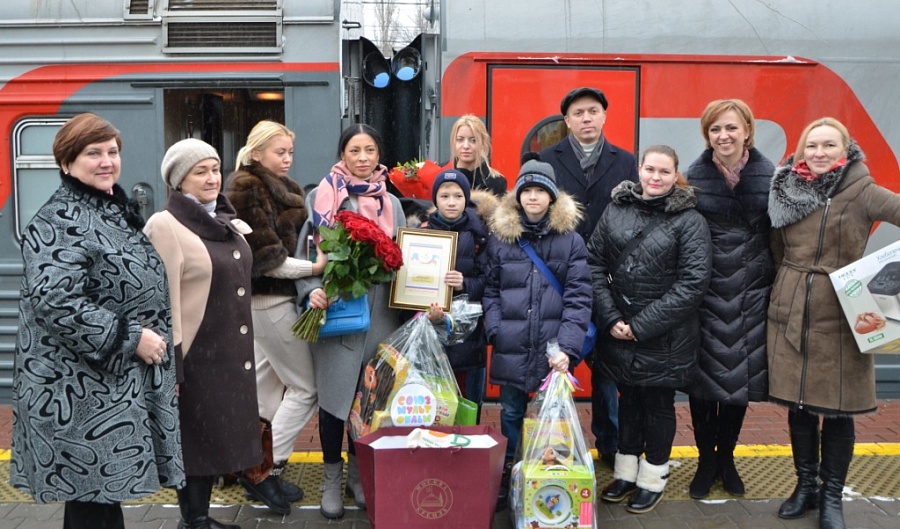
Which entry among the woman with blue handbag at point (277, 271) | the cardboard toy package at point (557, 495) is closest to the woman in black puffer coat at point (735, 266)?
the cardboard toy package at point (557, 495)

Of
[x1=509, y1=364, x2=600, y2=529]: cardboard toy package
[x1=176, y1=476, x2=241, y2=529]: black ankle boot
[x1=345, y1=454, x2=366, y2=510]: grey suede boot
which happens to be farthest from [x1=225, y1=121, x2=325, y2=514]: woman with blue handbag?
[x1=509, y1=364, x2=600, y2=529]: cardboard toy package

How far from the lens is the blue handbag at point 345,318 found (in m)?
3.84

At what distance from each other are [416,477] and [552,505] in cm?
64

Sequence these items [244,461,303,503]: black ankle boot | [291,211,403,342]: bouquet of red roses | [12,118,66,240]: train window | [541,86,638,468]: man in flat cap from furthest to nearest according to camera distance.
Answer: [12,118,66,240]: train window < [541,86,638,468]: man in flat cap < [244,461,303,503]: black ankle boot < [291,211,403,342]: bouquet of red roses

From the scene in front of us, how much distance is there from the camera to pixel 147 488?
2982 millimetres

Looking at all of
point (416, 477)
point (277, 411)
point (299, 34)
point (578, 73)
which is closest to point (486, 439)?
point (416, 477)

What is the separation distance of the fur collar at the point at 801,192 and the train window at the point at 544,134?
5.52 feet

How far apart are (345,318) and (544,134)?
209cm

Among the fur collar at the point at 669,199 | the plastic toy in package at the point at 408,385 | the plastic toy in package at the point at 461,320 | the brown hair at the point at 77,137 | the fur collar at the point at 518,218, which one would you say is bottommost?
the plastic toy in package at the point at 408,385

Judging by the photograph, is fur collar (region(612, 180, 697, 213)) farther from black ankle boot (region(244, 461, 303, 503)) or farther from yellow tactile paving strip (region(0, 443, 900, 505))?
black ankle boot (region(244, 461, 303, 503))

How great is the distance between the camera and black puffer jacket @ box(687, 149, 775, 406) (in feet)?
13.0

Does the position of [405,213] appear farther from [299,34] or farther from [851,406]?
[851,406]

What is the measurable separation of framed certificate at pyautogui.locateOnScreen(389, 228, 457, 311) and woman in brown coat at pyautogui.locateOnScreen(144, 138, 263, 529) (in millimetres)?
788

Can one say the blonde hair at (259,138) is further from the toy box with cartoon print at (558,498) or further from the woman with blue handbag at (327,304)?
the toy box with cartoon print at (558,498)
